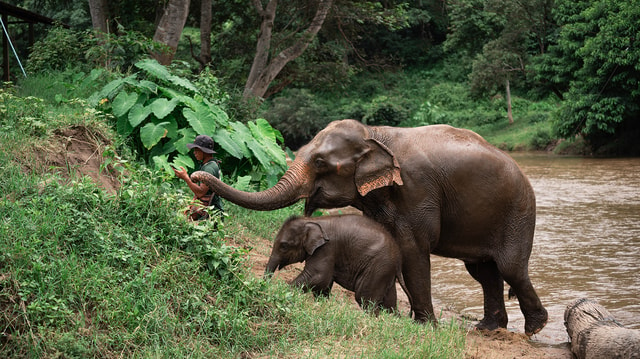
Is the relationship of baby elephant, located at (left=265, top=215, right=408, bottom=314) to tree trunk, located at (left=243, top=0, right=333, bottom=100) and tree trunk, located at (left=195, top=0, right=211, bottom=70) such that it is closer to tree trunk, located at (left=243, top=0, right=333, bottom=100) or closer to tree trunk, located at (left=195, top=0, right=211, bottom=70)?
tree trunk, located at (left=243, top=0, right=333, bottom=100)

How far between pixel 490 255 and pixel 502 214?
0.49 metres

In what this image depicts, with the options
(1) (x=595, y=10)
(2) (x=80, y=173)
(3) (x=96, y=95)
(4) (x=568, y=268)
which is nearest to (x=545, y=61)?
(1) (x=595, y=10)

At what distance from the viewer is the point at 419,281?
7.44 meters

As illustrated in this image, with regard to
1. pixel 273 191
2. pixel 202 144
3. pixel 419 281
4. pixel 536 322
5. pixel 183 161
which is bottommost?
pixel 536 322

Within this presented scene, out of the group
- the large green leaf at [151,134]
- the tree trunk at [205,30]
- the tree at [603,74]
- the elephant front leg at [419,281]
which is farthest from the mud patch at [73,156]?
the tree at [603,74]

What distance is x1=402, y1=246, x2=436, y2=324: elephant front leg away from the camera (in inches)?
290

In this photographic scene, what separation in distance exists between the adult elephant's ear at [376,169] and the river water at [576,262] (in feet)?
8.08

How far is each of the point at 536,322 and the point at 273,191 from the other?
126 inches

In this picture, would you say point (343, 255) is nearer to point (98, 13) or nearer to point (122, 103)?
point (122, 103)

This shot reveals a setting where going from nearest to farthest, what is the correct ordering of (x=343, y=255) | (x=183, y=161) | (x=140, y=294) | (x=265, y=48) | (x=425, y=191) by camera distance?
(x=140, y=294), (x=425, y=191), (x=343, y=255), (x=183, y=161), (x=265, y=48)

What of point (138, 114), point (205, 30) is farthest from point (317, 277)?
point (205, 30)

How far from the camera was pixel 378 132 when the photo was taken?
7457 millimetres

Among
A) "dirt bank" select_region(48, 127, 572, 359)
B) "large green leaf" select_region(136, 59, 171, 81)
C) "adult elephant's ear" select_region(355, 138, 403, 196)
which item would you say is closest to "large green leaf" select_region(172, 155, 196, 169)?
"dirt bank" select_region(48, 127, 572, 359)

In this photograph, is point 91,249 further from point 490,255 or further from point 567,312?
point 567,312
